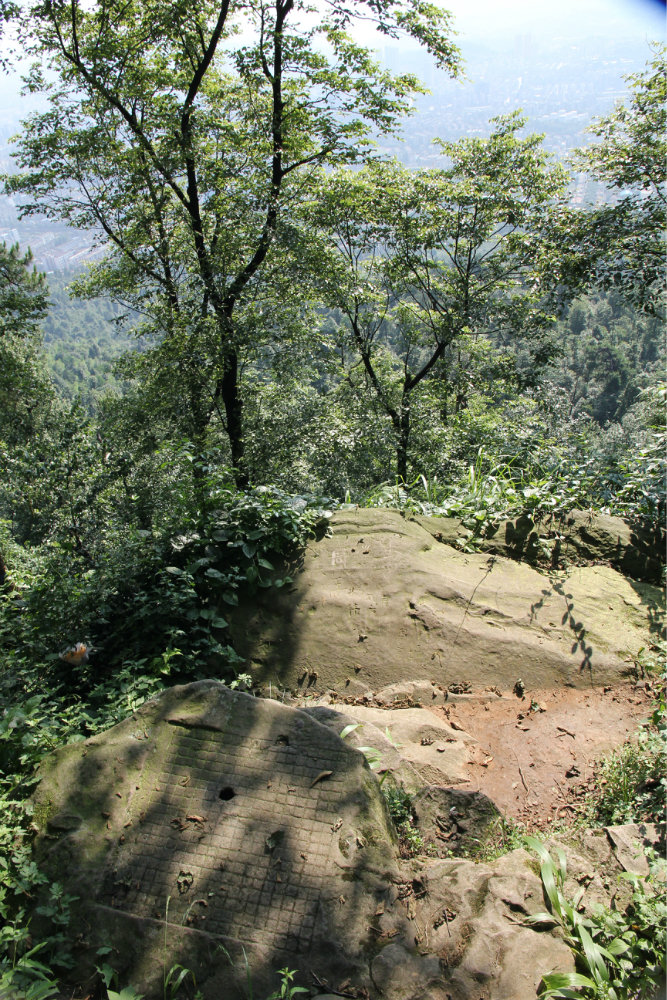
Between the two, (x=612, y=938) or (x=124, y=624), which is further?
(x=124, y=624)

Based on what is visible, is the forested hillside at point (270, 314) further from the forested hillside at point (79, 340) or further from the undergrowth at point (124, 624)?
the forested hillside at point (79, 340)

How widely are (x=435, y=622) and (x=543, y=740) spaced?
3.60 ft

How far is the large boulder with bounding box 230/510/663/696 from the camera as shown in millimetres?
4285

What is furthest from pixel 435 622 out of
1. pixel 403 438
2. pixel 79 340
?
pixel 79 340

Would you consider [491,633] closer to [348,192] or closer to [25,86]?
[348,192]

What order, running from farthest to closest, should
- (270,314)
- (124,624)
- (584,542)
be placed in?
(270,314)
(584,542)
(124,624)

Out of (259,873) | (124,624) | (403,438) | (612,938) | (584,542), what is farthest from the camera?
(403,438)

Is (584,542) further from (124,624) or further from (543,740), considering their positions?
(124,624)

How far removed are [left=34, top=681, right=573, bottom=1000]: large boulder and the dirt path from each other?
753mm

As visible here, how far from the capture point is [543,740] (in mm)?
3734

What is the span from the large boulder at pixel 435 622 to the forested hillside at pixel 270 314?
17 cm

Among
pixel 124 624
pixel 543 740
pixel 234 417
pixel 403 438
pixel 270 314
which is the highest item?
pixel 270 314

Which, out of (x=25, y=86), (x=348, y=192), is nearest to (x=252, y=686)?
(x=348, y=192)

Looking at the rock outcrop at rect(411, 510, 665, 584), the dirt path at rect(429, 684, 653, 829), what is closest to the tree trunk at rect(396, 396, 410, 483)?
the rock outcrop at rect(411, 510, 665, 584)
